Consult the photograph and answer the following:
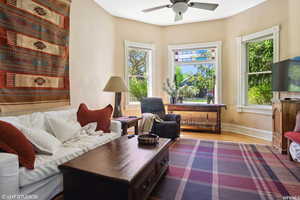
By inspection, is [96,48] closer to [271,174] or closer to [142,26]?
[142,26]

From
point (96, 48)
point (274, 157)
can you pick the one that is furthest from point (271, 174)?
point (96, 48)

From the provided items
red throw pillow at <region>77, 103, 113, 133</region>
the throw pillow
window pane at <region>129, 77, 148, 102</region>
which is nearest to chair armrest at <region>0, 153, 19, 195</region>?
the throw pillow

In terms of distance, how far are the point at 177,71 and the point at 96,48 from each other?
243 cm

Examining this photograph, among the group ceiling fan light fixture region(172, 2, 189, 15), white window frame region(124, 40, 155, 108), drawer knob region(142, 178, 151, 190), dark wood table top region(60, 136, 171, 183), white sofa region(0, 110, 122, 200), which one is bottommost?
drawer knob region(142, 178, 151, 190)

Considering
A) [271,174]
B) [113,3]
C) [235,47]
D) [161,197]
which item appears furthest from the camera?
[235,47]

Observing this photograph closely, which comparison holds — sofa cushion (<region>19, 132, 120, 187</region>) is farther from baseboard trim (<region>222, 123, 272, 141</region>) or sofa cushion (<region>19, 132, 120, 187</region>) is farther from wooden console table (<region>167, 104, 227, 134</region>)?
baseboard trim (<region>222, 123, 272, 141</region>)

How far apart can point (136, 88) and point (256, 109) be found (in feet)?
9.95

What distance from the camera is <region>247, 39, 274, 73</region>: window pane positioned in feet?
12.5

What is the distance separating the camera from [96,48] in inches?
145

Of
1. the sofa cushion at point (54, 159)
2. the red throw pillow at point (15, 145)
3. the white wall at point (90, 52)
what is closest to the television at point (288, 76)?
the sofa cushion at point (54, 159)

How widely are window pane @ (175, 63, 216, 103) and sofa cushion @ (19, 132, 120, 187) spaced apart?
325 cm

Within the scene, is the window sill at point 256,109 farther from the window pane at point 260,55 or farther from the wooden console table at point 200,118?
the window pane at point 260,55

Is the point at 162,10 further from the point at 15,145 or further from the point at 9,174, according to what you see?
the point at 9,174

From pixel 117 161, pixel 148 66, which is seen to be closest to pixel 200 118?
pixel 148 66
